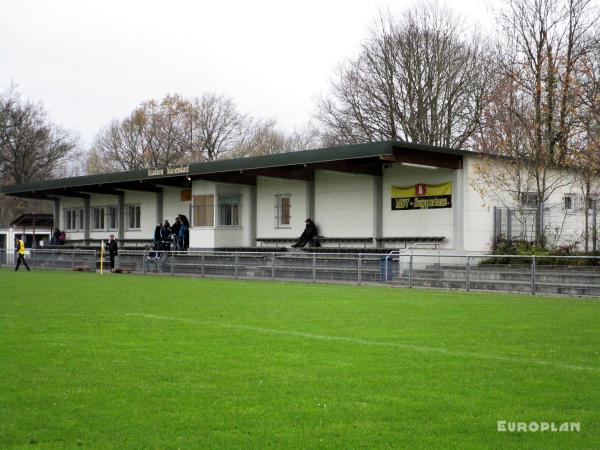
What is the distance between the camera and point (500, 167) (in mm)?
31141

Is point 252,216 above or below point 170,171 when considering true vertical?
below

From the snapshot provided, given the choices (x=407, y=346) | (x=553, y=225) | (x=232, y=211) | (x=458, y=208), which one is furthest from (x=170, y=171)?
(x=407, y=346)

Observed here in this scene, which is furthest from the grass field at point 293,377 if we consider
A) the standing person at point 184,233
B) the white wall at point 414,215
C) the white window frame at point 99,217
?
the white window frame at point 99,217

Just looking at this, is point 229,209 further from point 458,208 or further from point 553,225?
point 553,225

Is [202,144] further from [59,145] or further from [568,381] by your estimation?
[568,381]

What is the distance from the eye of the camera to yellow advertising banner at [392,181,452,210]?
3116cm

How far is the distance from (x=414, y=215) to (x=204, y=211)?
12.4m

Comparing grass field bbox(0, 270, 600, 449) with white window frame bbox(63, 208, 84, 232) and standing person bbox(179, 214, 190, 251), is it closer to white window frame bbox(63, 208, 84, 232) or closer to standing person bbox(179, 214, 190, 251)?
standing person bbox(179, 214, 190, 251)

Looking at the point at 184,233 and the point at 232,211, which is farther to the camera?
the point at 232,211

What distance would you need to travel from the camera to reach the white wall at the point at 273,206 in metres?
37.9

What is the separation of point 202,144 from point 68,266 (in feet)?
110

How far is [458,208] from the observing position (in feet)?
100

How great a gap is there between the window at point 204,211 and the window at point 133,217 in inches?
311

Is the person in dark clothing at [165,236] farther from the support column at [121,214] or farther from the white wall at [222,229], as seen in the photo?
the support column at [121,214]
